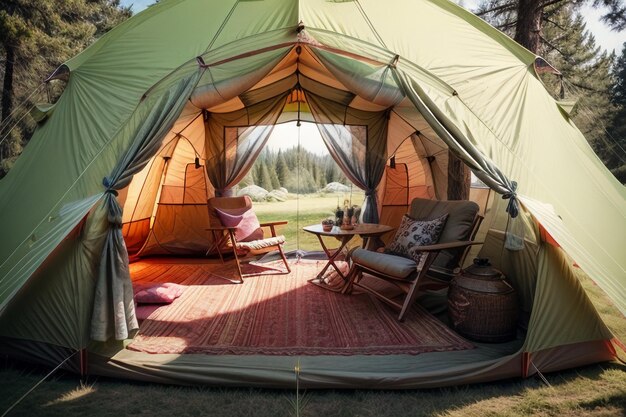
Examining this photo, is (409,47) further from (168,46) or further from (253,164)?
(253,164)

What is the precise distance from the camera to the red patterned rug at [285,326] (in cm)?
270

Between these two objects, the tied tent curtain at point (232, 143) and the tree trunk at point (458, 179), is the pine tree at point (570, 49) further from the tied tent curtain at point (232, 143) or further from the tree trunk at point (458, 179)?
the tied tent curtain at point (232, 143)

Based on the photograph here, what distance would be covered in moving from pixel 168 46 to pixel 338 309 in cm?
263

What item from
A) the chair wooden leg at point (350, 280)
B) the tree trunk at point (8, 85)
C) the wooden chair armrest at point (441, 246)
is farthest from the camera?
the tree trunk at point (8, 85)

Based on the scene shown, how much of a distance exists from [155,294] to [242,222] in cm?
172

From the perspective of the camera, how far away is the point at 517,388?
2.35m

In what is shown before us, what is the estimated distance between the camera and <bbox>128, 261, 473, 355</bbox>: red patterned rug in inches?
106

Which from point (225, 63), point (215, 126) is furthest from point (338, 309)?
point (215, 126)

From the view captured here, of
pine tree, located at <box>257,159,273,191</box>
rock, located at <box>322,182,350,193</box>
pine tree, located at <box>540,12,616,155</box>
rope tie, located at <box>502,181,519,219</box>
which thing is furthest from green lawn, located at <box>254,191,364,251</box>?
pine tree, located at <box>540,12,616,155</box>

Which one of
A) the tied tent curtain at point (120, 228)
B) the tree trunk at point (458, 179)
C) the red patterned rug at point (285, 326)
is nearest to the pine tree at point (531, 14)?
the tree trunk at point (458, 179)

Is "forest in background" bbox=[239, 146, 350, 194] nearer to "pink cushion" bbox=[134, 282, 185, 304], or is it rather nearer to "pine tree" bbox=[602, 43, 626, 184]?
"pink cushion" bbox=[134, 282, 185, 304]

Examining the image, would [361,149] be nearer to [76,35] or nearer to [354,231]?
[354,231]

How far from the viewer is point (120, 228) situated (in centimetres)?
256

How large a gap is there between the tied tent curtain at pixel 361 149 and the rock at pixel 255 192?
137cm
